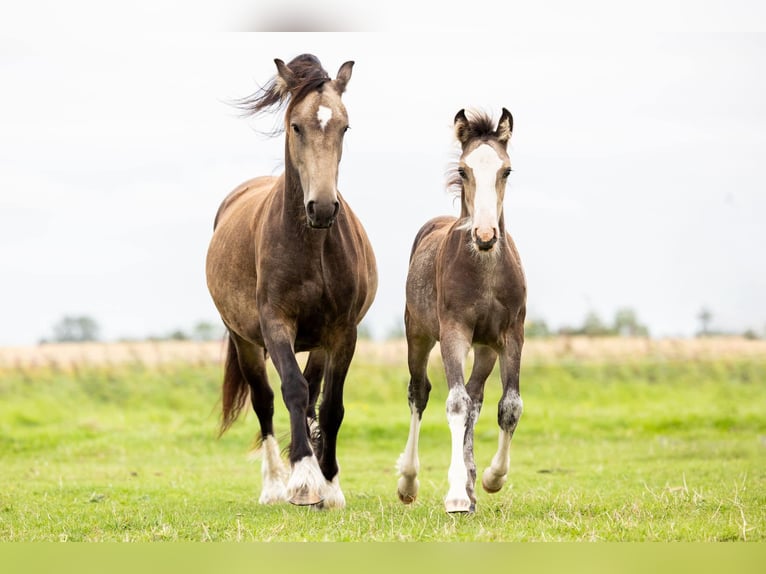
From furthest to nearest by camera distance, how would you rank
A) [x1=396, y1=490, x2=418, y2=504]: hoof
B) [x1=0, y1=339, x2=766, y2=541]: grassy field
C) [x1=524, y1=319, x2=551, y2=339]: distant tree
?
[x1=524, y1=319, x2=551, y2=339]: distant tree < [x1=396, y1=490, x2=418, y2=504]: hoof < [x1=0, y1=339, x2=766, y2=541]: grassy field

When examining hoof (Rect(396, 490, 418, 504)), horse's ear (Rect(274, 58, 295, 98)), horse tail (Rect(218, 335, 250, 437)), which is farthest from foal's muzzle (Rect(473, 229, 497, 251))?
horse tail (Rect(218, 335, 250, 437))

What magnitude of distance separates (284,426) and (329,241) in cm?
805

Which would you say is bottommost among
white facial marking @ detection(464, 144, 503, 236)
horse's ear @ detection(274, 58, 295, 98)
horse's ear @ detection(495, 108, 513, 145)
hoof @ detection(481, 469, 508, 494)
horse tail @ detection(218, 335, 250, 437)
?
hoof @ detection(481, 469, 508, 494)

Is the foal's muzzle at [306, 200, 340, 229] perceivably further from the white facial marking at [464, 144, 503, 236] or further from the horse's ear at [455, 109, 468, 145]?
the horse's ear at [455, 109, 468, 145]

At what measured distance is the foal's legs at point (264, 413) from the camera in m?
9.48

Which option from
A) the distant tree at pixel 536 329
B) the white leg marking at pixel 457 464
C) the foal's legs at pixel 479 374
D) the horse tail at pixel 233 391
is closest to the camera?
the white leg marking at pixel 457 464

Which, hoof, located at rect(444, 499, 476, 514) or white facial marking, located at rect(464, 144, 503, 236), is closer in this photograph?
hoof, located at rect(444, 499, 476, 514)

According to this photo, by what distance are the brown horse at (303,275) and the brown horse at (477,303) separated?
0.76 m

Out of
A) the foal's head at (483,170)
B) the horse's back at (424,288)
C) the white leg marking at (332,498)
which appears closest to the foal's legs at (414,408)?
the horse's back at (424,288)

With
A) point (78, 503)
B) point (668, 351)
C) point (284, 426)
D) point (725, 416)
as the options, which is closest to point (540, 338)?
point (668, 351)

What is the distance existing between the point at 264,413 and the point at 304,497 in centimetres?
269

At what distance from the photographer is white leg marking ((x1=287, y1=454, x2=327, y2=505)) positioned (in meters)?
7.34

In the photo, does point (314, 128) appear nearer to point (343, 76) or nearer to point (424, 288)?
point (343, 76)

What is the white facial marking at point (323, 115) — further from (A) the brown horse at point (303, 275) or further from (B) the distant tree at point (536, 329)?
(B) the distant tree at point (536, 329)
